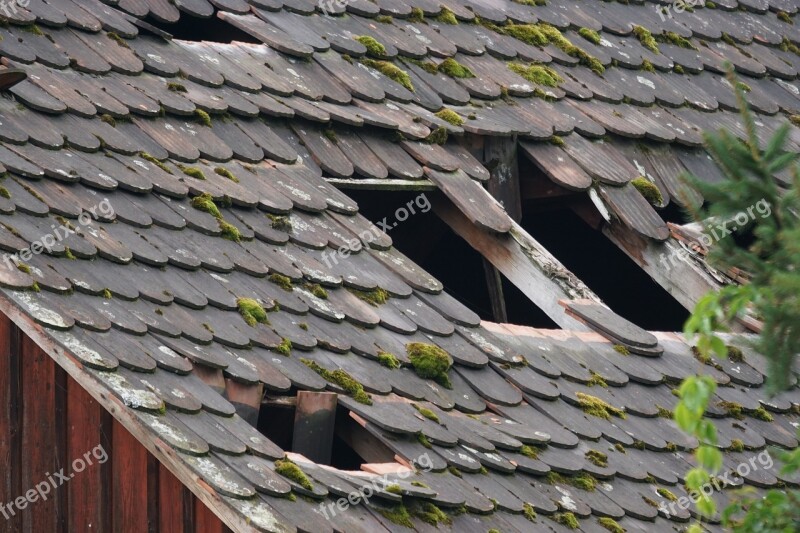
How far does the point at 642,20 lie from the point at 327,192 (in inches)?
137

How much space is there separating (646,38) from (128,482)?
5.07 m

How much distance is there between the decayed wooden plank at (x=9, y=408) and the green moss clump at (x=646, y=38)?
4.89 meters

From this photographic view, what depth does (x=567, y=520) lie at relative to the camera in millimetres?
5262

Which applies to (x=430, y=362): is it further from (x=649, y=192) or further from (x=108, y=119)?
(x=649, y=192)

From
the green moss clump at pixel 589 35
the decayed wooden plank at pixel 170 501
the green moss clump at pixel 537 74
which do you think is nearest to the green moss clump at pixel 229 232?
the decayed wooden plank at pixel 170 501

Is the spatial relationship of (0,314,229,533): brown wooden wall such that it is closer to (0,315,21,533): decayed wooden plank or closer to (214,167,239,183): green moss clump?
(0,315,21,533): decayed wooden plank

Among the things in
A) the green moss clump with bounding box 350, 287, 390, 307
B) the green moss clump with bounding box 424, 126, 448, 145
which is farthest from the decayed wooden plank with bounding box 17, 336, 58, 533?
the green moss clump with bounding box 424, 126, 448, 145

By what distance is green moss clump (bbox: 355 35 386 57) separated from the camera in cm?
749

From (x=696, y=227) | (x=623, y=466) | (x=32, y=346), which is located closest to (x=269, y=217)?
(x=32, y=346)

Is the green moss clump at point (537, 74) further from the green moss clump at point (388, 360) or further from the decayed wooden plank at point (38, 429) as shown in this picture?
the decayed wooden plank at point (38, 429)

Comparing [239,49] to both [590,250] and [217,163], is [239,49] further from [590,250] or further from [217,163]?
[590,250]

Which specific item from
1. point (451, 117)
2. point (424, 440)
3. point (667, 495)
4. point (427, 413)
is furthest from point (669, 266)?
point (424, 440)

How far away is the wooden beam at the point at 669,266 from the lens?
280 inches

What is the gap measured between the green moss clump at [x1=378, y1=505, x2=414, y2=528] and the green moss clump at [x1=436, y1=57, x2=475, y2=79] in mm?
3371
